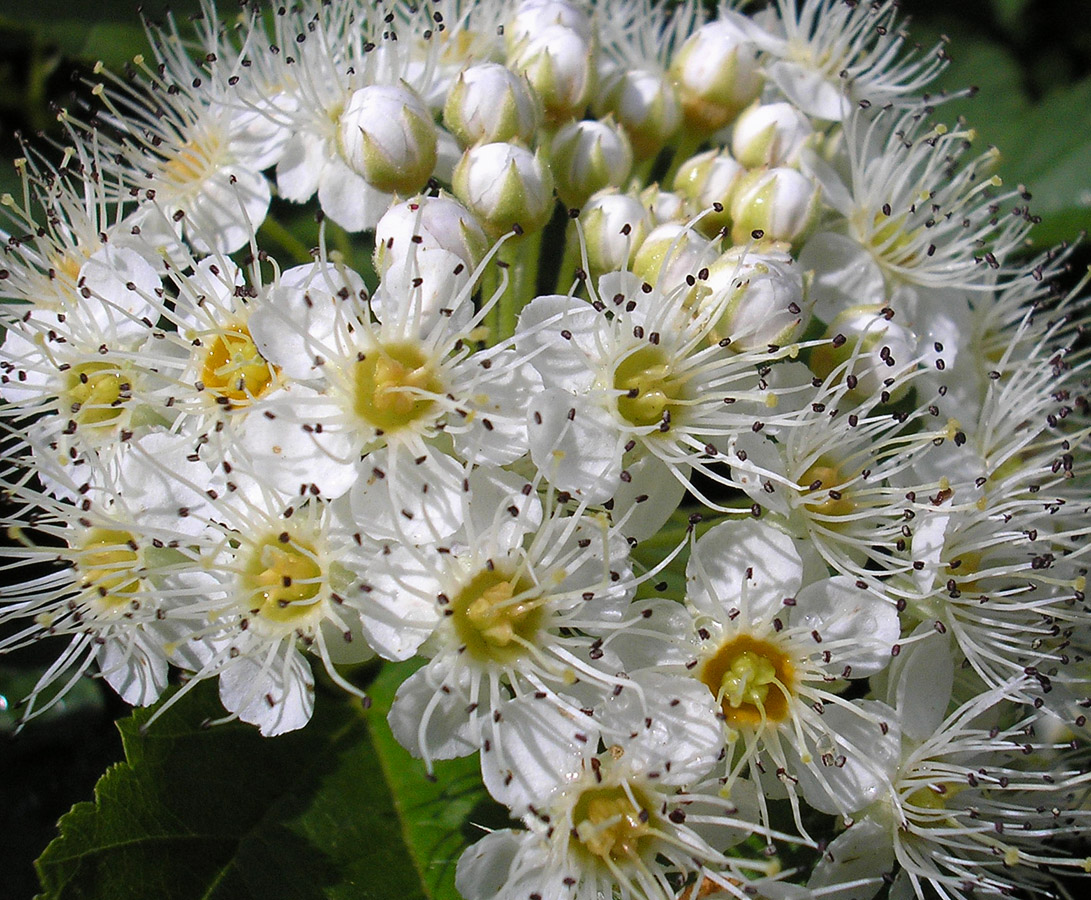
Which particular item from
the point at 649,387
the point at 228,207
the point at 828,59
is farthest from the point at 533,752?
the point at 828,59

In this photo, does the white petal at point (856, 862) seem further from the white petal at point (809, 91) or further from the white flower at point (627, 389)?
the white petal at point (809, 91)

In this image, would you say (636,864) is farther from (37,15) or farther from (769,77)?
(37,15)

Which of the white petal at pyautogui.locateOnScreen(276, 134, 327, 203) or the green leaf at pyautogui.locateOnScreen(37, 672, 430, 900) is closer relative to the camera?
the green leaf at pyautogui.locateOnScreen(37, 672, 430, 900)

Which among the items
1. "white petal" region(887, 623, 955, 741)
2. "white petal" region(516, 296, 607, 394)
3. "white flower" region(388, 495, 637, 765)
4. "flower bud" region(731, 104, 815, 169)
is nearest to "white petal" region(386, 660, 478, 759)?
"white flower" region(388, 495, 637, 765)

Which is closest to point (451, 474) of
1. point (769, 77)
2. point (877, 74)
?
point (769, 77)

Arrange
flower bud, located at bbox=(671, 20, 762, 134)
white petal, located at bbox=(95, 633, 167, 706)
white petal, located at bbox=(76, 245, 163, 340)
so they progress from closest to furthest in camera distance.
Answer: white petal, located at bbox=(95, 633, 167, 706), white petal, located at bbox=(76, 245, 163, 340), flower bud, located at bbox=(671, 20, 762, 134)

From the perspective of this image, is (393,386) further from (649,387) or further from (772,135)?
(772,135)

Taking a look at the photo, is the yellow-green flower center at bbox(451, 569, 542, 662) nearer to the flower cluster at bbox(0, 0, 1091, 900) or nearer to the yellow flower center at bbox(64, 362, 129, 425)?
the flower cluster at bbox(0, 0, 1091, 900)

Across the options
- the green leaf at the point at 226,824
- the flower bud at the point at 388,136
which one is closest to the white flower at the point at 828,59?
the flower bud at the point at 388,136
